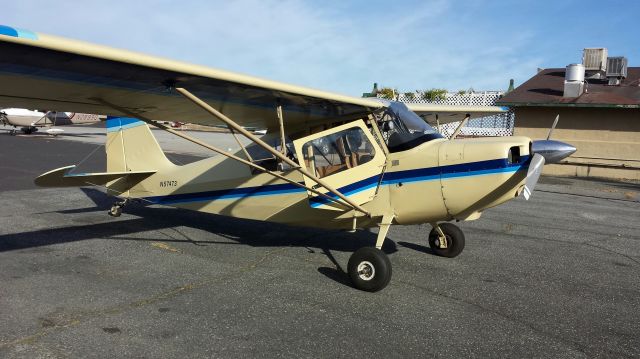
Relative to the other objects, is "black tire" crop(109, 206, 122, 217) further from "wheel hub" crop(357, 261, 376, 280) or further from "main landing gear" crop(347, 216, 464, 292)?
"wheel hub" crop(357, 261, 376, 280)

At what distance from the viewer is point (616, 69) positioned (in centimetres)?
2242

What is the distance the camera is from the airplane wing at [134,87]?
135 inches

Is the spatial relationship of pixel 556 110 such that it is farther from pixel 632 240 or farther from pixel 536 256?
pixel 536 256

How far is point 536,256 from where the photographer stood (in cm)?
683

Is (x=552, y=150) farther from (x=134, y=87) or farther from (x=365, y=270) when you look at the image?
(x=134, y=87)

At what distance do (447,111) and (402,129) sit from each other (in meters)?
2.25

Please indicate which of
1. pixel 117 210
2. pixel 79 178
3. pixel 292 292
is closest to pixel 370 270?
pixel 292 292

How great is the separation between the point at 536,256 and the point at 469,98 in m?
19.0

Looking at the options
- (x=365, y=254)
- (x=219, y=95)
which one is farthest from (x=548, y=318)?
(x=219, y=95)

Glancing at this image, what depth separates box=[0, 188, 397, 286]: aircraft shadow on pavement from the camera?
6.76 meters

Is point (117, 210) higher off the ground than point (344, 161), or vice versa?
point (344, 161)

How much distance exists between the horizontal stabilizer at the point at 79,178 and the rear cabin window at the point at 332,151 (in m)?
3.60

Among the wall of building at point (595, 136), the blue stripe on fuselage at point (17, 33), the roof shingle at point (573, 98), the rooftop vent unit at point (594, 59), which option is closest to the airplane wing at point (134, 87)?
the blue stripe on fuselage at point (17, 33)

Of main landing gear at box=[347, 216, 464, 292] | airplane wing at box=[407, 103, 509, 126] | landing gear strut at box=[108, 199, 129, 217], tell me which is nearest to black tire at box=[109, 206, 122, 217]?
landing gear strut at box=[108, 199, 129, 217]
